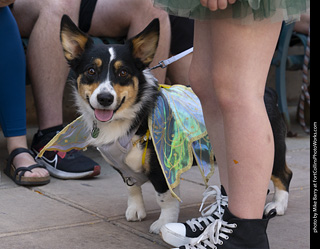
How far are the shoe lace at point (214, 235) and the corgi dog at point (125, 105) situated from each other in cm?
47

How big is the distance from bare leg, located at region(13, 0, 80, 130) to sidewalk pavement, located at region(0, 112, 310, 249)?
529mm

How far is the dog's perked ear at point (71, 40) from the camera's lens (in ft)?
9.05

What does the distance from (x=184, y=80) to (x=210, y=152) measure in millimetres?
1424

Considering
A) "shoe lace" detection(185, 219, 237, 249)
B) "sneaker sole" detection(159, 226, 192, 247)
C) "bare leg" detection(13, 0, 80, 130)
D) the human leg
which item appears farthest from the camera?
"bare leg" detection(13, 0, 80, 130)

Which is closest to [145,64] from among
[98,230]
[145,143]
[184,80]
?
[145,143]

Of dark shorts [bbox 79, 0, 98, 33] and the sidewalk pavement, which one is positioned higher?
dark shorts [bbox 79, 0, 98, 33]

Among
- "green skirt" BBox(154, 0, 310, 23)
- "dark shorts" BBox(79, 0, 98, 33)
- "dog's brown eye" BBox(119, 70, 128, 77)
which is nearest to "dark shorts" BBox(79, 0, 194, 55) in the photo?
"dark shorts" BBox(79, 0, 98, 33)

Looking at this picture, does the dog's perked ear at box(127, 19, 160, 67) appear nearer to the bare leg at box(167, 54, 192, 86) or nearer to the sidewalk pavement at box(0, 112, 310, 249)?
the sidewalk pavement at box(0, 112, 310, 249)

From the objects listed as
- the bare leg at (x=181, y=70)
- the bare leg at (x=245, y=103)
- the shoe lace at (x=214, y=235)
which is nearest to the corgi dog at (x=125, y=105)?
the shoe lace at (x=214, y=235)

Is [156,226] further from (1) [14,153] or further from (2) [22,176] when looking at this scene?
(1) [14,153]

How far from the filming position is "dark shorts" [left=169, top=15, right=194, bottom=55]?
4.01 m

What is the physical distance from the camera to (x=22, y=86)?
11.6 feet
